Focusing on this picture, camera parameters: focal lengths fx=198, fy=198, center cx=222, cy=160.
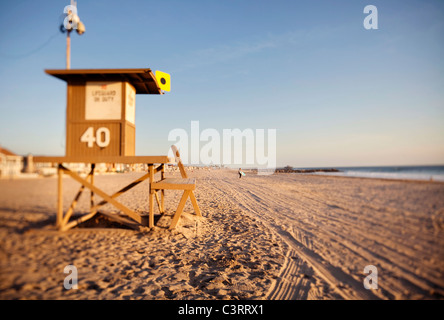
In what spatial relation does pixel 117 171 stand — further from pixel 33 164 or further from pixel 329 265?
pixel 329 265

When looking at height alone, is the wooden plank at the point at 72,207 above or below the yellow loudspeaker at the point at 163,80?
below

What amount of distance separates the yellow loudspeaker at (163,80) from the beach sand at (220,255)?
95.7 inches

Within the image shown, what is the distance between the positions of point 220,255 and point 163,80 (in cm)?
410

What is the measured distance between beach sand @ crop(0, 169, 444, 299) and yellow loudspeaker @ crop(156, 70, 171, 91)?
7.97 ft

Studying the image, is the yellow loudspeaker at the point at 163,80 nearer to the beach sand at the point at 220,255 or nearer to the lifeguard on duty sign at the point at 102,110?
the lifeguard on duty sign at the point at 102,110

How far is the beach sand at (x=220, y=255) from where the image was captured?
204 centimetres

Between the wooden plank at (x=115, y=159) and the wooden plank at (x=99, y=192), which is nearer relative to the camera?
the wooden plank at (x=99, y=192)

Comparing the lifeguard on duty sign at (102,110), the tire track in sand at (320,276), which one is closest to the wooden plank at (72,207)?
the lifeguard on duty sign at (102,110)

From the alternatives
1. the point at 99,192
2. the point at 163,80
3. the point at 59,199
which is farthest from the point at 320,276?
the point at 163,80

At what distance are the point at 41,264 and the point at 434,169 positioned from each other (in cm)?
468

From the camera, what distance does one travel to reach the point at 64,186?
297 cm

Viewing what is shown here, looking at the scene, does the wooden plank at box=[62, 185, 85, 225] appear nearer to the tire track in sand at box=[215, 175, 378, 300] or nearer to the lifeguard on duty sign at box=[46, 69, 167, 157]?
the lifeguard on duty sign at box=[46, 69, 167, 157]

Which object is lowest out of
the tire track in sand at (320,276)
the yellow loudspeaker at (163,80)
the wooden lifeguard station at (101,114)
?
the tire track in sand at (320,276)

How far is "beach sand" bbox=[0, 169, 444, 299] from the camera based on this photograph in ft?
6.70
